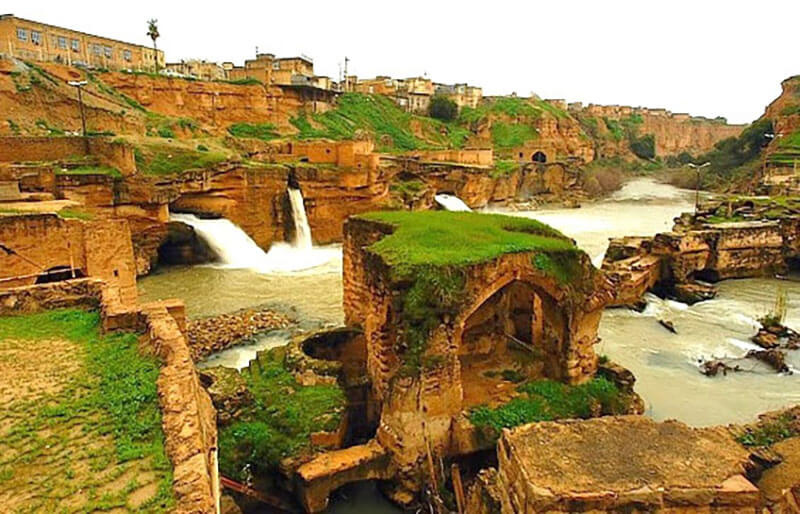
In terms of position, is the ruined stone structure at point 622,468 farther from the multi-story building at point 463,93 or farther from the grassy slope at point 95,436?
the multi-story building at point 463,93

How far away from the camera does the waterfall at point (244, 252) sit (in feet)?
80.7

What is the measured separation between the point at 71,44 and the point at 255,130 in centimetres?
1468

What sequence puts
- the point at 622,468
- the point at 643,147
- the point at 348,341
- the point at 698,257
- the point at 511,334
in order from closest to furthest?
the point at 622,468 → the point at 348,341 → the point at 511,334 → the point at 698,257 → the point at 643,147

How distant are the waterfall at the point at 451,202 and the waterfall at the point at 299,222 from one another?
13.0 m

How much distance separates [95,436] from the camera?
4.17 metres

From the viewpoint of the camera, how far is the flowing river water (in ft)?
40.2

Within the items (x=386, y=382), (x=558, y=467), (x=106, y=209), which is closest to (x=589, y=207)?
(x=106, y=209)

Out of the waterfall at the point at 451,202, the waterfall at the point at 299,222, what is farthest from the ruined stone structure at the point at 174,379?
the waterfall at the point at 451,202

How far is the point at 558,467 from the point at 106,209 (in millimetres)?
20698

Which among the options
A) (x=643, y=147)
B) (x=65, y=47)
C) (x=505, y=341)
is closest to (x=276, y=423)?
(x=505, y=341)

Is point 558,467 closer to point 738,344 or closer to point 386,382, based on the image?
point 386,382

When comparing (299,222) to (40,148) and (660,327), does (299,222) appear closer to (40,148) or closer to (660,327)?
(40,148)

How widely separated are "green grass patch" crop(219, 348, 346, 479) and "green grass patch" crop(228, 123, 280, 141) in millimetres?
36423

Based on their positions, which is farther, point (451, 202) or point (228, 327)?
point (451, 202)
